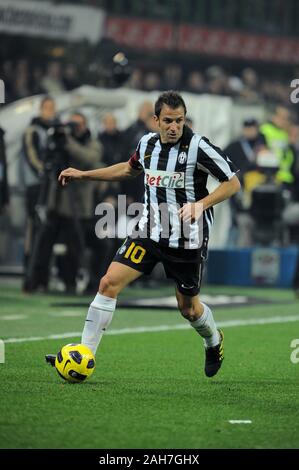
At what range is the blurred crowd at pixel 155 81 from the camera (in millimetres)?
23877

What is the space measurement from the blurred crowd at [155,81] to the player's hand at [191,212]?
11.1 m

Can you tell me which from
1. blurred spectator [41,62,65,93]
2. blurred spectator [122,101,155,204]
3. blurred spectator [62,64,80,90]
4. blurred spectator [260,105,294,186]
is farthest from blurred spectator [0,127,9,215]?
blurred spectator [41,62,65,93]

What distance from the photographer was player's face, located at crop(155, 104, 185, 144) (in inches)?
362

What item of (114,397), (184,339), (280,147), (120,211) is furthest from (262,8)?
(114,397)

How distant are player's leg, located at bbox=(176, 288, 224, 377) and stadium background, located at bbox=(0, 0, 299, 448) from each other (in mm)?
145

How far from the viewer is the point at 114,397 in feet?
28.4

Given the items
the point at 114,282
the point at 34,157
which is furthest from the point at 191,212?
the point at 34,157

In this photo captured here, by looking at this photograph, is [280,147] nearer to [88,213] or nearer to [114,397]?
[88,213]

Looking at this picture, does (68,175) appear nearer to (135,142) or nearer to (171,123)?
(171,123)

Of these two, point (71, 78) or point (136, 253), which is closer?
point (136, 253)

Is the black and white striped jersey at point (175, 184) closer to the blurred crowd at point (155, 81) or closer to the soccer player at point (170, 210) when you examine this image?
the soccer player at point (170, 210)

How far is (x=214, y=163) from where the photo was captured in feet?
30.5
